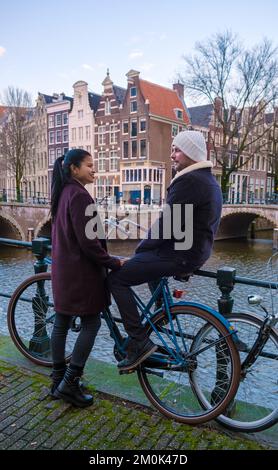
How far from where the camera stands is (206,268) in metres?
17.7

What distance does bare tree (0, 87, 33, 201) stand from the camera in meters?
32.2

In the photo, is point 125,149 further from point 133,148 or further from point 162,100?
point 162,100

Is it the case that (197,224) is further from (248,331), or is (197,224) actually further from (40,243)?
(40,243)

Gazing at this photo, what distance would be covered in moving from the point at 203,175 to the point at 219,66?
95.5ft

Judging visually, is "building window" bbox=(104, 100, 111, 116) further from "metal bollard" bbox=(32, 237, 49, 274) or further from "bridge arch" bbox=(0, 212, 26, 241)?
"metal bollard" bbox=(32, 237, 49, 274)

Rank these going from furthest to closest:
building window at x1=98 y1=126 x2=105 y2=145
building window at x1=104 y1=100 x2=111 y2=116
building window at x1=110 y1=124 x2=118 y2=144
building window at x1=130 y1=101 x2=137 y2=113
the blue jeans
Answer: building window at x1=98 y1=126 x2=105 y2=145 < building window at x1=104 y1=100 x2=111 y2=116 < building window at x1=110 y1=124 x2=118 y2=144 < building window at x1=130 y1=101 x2=137 y2=113 < the blue jeans

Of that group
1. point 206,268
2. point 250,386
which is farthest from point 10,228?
point 250,386

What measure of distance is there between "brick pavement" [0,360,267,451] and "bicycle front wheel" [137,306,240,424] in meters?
0.12

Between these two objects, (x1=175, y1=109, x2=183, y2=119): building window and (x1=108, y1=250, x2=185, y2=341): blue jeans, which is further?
(x1=175, y1=109, x2=183, y2=119): building window

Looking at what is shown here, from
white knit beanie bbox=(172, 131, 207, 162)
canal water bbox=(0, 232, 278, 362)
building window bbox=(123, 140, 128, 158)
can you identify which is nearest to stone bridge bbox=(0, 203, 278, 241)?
canal water bbox=(0, 232, 278, 362)

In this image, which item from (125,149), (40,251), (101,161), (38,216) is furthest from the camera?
(101,161)

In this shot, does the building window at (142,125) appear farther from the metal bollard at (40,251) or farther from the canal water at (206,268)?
the metal bollard at (40,251)

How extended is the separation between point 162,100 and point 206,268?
23.1m

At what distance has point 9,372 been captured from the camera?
2.89m
